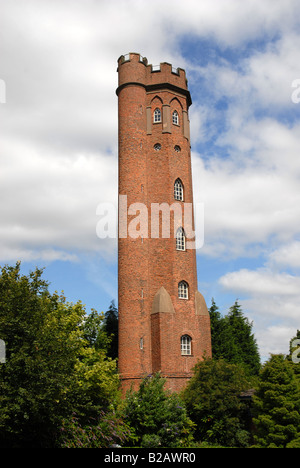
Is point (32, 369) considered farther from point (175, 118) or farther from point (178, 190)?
point (175, 118)

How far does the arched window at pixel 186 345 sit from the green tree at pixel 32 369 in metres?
10.0

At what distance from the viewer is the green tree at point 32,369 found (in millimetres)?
16094

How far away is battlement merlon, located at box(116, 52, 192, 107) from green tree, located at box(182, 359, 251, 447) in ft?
67.6

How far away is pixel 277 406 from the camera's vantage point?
20.6 m

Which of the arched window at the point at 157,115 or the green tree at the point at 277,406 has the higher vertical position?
the arched window at the point at 157,115

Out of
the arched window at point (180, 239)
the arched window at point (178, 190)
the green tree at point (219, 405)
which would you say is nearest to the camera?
the green tree at point (219, 405)

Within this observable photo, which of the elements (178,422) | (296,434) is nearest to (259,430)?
(296,434)

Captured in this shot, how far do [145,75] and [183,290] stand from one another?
1662 centimetres

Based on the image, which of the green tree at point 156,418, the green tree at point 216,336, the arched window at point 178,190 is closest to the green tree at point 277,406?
the green tree at point 156,418

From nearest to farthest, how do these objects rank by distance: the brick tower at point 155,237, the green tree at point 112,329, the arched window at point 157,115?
the brick tower at point 155,237, the arched window at point 157,115, the green tree at point 112,329

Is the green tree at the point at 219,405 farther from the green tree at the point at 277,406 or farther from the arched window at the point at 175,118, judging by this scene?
the arched window at the point at 175,118

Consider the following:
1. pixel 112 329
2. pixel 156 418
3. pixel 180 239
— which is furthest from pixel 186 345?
pixel 112 329

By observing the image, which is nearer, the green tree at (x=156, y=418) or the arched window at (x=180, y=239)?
the green tree at (x=156, y=418)

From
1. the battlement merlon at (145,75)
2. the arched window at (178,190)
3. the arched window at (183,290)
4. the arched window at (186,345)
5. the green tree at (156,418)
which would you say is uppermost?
the battlement merlon at (145,75)
